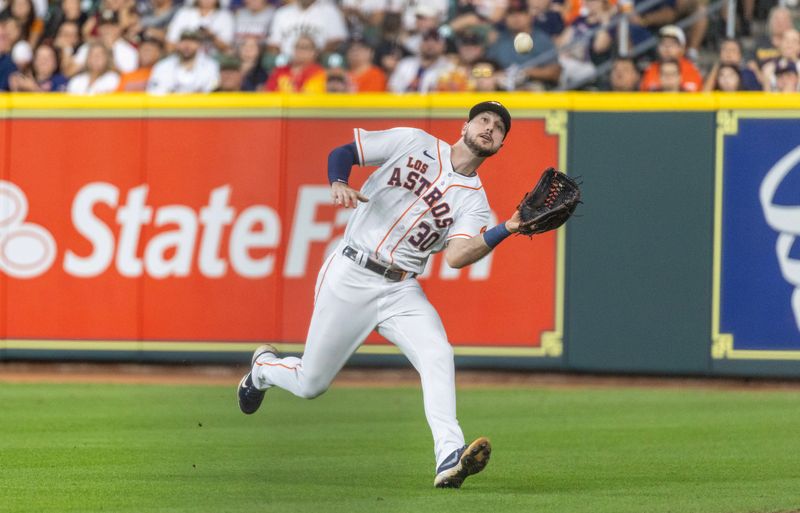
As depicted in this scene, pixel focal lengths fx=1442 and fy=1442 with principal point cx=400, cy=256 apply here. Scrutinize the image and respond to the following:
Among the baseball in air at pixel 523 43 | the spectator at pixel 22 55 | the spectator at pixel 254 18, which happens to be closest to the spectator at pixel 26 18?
the spectator at pixel 22 55

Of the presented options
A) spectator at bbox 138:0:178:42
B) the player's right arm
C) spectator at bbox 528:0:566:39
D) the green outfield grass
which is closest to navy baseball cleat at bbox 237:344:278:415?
the green outfield grass

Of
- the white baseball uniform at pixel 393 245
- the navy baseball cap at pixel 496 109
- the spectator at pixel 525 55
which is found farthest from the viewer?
the spectator at pixel 525 55

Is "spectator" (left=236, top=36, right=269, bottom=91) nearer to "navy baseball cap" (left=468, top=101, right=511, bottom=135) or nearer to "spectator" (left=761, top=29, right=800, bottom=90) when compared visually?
"spectator" (left=761, top=29, right=800, bottom=90)

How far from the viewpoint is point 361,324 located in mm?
7406

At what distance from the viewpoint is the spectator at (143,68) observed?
13641mm

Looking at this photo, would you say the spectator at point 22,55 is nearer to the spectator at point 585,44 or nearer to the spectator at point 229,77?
the spectator at point 229,77

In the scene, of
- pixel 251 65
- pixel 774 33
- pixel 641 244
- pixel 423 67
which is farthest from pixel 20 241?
pixel 774 33

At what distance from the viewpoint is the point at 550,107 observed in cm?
1211

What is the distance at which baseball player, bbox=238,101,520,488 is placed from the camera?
7117mm

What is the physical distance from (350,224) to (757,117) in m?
5.37

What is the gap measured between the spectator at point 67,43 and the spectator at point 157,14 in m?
0.70

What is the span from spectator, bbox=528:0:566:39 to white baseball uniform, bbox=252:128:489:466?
6658 millimetres

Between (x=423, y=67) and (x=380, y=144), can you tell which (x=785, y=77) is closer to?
(x=423, y=67)

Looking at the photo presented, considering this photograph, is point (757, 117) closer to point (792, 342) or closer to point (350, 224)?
point (792, 342)
